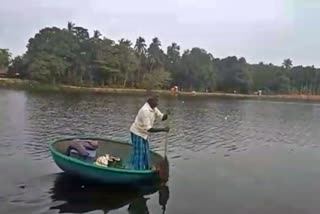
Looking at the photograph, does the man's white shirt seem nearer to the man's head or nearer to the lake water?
the man's head

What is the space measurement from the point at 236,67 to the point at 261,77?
13.6 meters

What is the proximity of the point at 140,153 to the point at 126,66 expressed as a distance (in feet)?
280

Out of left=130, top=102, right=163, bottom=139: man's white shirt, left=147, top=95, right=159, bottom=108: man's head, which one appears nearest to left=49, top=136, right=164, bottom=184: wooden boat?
left=130, top=102, right=163, bottom=139: man's white shirt

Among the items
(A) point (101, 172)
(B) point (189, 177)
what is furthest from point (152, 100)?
(B) point (189, 177)

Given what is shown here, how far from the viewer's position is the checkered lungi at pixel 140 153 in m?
13.1

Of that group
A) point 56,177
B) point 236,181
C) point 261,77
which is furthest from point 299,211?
point 261,77

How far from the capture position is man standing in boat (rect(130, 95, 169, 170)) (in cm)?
1284

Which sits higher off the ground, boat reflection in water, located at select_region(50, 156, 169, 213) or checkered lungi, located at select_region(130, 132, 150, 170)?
checkered lungi, located at select_region(130, 132, 150, 170)

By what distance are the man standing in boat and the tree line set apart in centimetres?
7006

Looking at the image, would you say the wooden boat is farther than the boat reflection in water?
Yes

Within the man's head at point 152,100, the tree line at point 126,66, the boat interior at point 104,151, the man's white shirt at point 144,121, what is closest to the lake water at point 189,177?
the boat interior at point 104,151

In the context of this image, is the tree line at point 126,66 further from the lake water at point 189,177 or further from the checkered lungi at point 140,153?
the checkered lungi at point 140,153

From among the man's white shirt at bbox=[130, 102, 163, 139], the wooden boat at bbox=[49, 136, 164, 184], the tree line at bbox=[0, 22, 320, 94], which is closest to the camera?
the wooden boat at bbox=[49, 136, 164, 184]

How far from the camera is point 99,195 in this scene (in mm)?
12195
